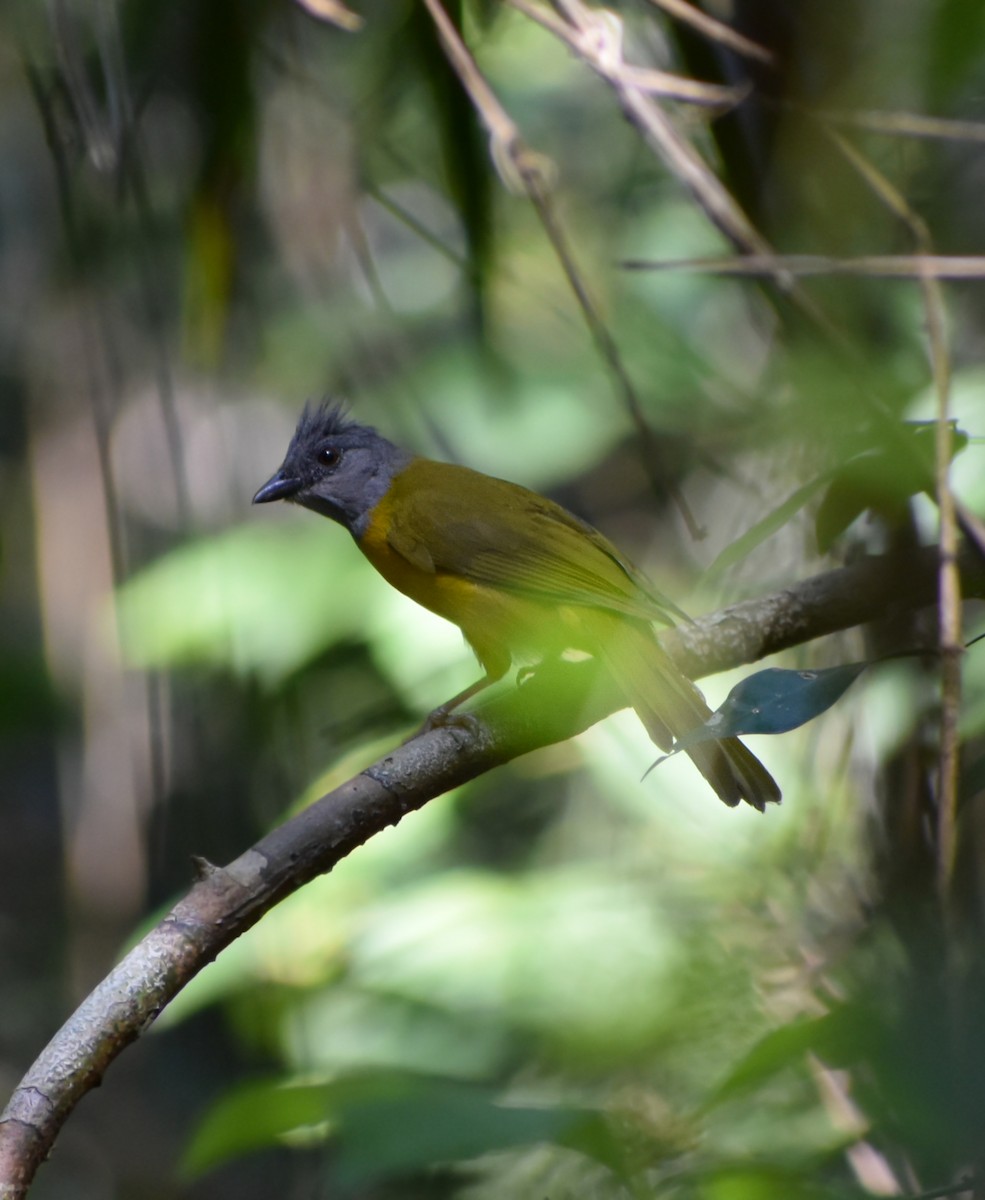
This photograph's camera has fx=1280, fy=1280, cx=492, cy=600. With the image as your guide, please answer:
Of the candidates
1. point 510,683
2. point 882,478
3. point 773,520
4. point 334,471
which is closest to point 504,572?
point 510,683

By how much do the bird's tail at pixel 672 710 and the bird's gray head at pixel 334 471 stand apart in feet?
3.48

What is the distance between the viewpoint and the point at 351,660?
3494 mm

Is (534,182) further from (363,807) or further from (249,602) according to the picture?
(249,602)

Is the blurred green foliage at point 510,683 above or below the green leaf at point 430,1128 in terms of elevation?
above

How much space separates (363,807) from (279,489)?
1.71 meters

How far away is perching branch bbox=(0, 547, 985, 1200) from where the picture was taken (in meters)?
1.67

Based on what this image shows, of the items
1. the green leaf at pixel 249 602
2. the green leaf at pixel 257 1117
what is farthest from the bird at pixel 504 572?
the green leaf at pixel 257 1117

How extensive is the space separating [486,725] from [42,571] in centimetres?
429

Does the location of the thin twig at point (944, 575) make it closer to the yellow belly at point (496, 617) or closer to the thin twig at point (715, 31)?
the thin twig at point (715, 31)

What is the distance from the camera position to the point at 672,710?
2568mm

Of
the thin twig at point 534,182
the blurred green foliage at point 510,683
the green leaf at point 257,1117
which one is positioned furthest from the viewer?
the thin twig at point 534,182

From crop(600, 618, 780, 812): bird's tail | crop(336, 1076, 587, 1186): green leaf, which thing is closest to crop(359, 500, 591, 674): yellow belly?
crop(600, 618, 780, 812): bird's tail

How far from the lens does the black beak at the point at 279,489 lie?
3580 mm

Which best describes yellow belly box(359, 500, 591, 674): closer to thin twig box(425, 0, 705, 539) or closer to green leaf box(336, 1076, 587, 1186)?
thin twig box(425, 0, 705, 539)
